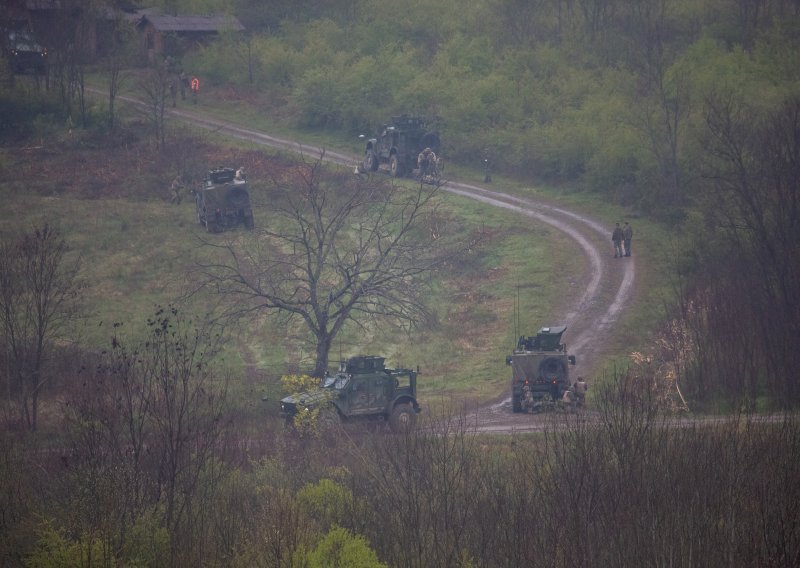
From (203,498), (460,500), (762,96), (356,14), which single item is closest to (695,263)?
(762,96)

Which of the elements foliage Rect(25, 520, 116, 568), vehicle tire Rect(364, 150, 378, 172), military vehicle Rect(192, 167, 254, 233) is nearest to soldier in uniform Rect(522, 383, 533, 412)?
foliage Rect(25, 520, 116, 568)

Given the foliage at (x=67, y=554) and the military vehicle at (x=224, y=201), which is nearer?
the foliage at (x=67, y=554)

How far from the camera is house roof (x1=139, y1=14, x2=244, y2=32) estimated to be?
75125 mm

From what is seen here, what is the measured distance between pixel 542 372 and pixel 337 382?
600 cm

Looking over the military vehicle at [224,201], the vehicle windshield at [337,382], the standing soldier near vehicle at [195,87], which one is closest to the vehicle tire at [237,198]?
the military vehicle at [224,201]

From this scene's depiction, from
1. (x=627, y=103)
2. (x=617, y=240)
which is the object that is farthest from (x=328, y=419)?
(x=627, y=103)

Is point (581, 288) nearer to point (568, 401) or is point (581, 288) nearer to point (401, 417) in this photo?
point (568, 401)

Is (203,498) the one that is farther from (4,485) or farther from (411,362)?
(411,362)

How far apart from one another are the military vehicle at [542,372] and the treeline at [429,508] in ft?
22.7

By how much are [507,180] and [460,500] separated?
117ft

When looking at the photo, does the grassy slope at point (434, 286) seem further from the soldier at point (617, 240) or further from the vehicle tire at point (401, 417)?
the vehicle tire at point (401, 417)

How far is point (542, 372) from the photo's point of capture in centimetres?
2984

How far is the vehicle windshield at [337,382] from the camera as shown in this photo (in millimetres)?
27812

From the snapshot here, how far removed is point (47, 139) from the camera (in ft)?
196
